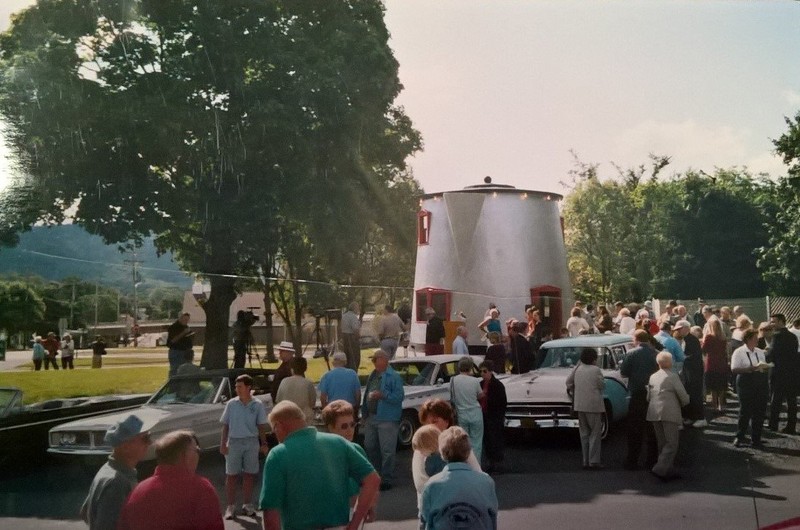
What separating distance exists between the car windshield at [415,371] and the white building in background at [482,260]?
20.8 inches

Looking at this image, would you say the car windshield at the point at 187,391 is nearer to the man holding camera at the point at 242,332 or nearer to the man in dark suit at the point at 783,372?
the man holding camera at the point at 242,332

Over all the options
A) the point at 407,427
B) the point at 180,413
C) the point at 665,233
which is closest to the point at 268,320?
the point at 180,413

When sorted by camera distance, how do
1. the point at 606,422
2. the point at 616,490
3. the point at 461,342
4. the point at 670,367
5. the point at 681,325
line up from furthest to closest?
the point at 606,422 < the point at 670,367 < the point at 681,325 < the point at 616,490 < the point at 461,342

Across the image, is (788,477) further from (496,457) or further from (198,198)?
(198,198)

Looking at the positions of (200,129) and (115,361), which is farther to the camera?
(200,129)

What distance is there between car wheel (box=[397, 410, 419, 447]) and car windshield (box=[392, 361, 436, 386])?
0.52m

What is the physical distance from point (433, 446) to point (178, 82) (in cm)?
263

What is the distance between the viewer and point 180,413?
16.6 feet

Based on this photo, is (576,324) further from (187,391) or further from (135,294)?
(135,294)

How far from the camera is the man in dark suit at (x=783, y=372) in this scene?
6.61m

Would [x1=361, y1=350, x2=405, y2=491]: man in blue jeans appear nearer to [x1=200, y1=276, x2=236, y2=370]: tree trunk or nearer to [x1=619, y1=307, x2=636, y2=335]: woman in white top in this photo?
[x1=200, y1=276, x2=236, y2=370]: tree trunk

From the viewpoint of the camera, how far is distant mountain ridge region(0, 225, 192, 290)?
4.64 m

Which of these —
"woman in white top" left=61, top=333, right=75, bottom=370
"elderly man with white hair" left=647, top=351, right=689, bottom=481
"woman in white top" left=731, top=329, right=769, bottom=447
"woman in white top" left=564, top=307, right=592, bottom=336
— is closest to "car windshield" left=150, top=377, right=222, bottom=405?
"woman in white top" left=61, top=333, right=75, bottom=370

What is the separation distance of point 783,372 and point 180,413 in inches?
216
